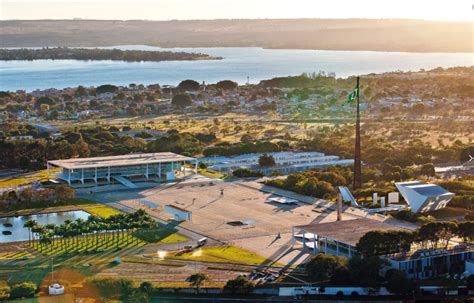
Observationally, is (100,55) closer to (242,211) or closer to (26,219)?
(26,219)

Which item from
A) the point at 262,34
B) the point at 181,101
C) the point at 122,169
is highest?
the point at 262,34

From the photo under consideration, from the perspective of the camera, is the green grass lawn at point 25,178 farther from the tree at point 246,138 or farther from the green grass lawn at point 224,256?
the green grass lawn at point 224,256

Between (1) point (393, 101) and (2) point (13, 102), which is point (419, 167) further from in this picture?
(2) point (13, 102)

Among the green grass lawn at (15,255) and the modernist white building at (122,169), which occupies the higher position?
the modernist white building at (122,169)

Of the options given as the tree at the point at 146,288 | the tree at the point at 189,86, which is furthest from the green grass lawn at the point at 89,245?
the tree at the point at 189,86

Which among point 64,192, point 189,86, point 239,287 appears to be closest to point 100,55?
point 189,86

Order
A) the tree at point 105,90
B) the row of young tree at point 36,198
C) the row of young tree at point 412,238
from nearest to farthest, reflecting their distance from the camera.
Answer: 1. the row of young tree at point 412,238
2. the row of young tree at point 36,198
3. the tree at point 105,90
